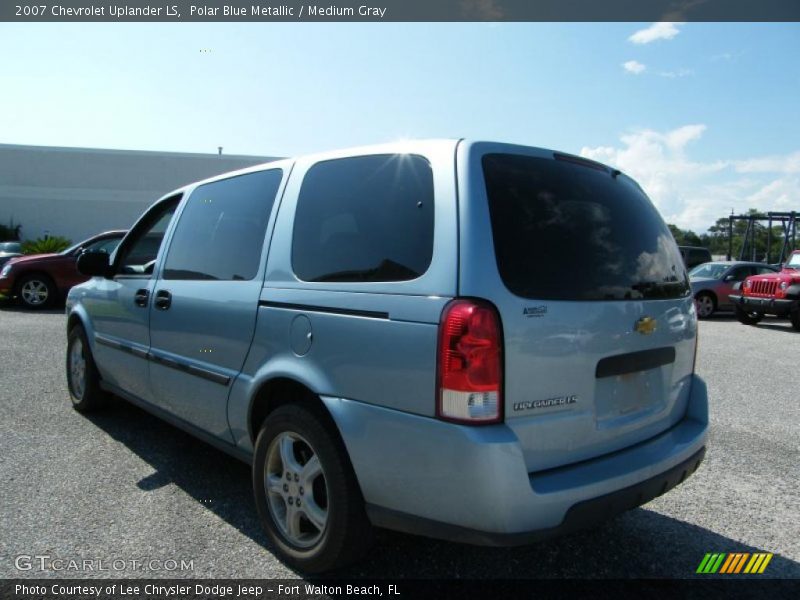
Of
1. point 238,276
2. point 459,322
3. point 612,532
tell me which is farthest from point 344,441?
point 612,532

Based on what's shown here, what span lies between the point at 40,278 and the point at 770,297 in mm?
15978

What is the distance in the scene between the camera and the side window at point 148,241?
4.11 metres

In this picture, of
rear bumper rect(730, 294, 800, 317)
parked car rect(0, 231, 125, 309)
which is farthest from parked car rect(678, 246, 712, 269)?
parked car rect(0, 231, 125, 309)

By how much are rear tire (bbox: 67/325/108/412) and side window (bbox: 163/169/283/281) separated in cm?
159

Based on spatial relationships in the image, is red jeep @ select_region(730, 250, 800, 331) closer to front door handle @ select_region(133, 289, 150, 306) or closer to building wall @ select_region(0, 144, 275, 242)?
front door handle @ select_region(133, 289, 150, 306)

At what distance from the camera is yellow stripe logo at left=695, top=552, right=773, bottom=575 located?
2.74 m

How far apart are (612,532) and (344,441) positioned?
65.0 inches

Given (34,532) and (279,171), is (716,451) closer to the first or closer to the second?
(279,171)

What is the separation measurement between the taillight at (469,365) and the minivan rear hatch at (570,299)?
5 cm

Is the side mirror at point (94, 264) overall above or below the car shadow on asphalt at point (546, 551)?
above

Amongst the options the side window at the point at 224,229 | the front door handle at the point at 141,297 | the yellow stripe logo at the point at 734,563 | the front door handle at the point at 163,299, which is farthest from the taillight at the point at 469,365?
the front door handle at the point at 141,297

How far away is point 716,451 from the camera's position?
4.32 meters

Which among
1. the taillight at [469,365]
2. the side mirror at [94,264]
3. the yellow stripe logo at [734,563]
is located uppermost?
the side mirror at [94,264]

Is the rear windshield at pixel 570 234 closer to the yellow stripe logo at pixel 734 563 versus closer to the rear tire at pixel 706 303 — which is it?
the yellow stripe logo at pixel 734 563
